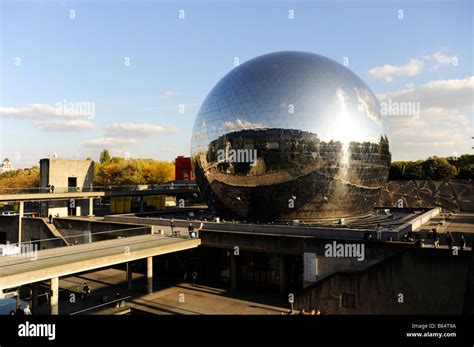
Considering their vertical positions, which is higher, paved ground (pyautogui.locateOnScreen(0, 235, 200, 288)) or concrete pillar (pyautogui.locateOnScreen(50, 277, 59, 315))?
paved ground (pyautogui.locateOnScreen(0, 235, 200, 288))

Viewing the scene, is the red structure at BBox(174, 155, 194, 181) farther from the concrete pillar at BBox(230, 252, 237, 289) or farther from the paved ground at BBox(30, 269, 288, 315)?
the concrete pillar at BBox(230, 252, 237, 289)

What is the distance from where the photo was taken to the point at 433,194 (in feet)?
139

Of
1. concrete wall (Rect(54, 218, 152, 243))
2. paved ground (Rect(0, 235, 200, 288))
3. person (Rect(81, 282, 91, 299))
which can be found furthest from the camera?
concrete wall (Rect(54, 218, 152, 243))

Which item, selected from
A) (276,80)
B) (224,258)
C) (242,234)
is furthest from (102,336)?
(276,80)

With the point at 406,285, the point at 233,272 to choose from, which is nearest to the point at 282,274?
the point at 233,272

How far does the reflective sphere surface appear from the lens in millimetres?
23703

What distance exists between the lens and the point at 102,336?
6.12 m

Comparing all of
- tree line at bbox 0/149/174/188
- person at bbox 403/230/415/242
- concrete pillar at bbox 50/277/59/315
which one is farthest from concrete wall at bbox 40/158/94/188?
tree line at bbox 0/149/174/188

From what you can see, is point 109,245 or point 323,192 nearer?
point 109,245

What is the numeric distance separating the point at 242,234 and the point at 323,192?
6039 mm

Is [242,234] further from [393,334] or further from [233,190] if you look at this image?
[393,334]

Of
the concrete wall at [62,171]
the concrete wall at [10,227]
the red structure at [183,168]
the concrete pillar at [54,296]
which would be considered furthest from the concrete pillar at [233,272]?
the red structure at [183,168]

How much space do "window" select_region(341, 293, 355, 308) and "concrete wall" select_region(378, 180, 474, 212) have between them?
2953 centimetres

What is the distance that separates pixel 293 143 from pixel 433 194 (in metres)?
26.8
